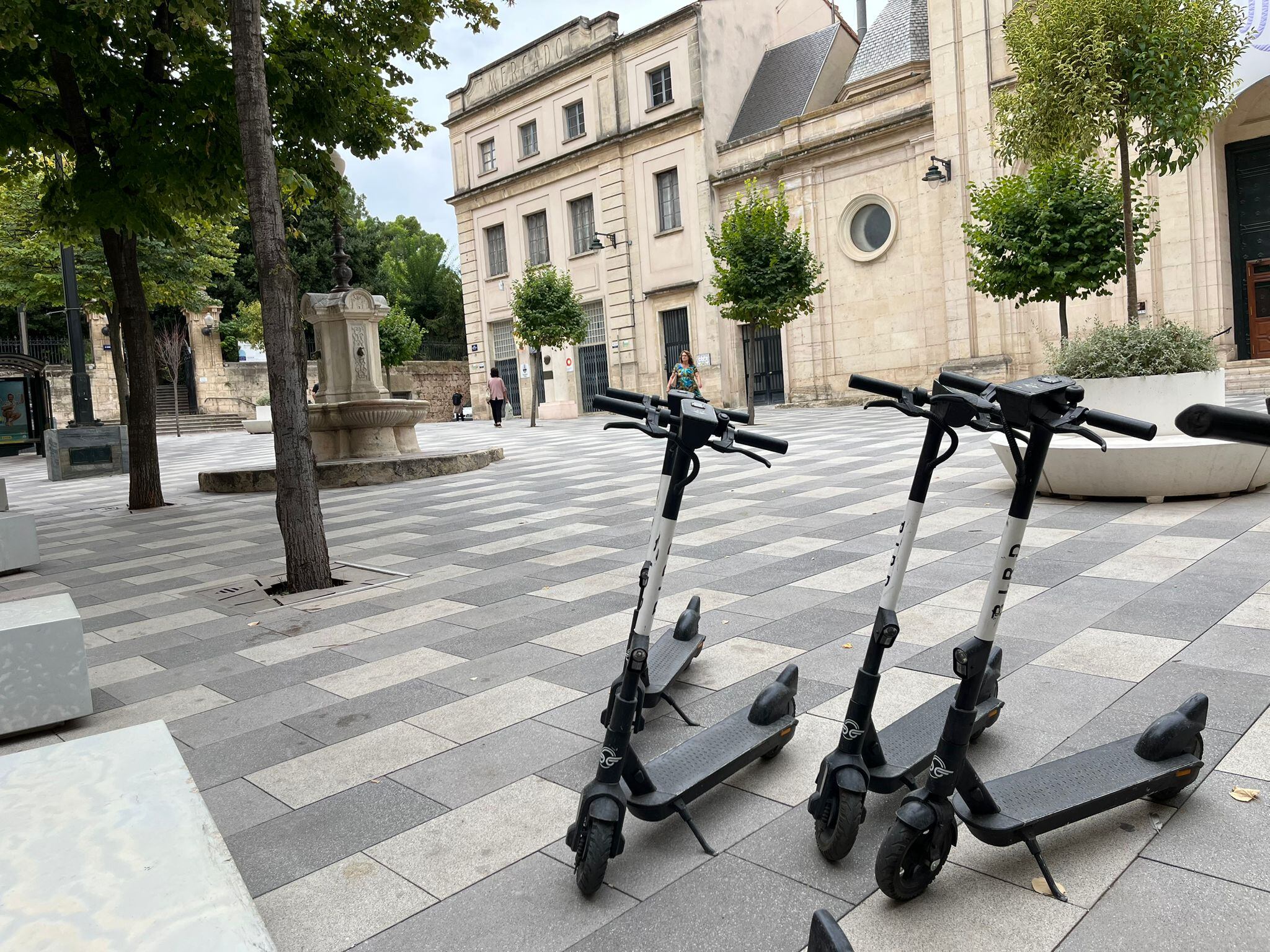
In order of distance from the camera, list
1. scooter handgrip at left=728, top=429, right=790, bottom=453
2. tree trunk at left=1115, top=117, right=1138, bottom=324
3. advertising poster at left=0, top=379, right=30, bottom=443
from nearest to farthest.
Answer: scooter handgrip at left=728, top=429, right=790, bottom=453 → tree trunk at left=1115, top=117, right=1138, bottom=324 → advertising poster at left=0, top=379, right=30, bottom=443

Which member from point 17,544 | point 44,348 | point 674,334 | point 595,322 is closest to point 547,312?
point 674,334

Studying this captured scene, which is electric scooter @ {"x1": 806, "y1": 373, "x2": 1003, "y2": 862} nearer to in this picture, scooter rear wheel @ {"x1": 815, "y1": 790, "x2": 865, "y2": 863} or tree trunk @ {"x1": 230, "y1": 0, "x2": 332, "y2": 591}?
scooter rear wheel @ {"x1": 815, "y1": 790, "x2": 865, "y2": 863}

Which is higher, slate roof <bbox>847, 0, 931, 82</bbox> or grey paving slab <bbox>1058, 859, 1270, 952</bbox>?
slate roof <bbox>847, 0, 931, 82</bbox>

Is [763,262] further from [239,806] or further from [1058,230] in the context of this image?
[239,806]

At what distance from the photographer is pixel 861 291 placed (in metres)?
25.5

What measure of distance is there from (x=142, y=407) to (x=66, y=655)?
331 inches

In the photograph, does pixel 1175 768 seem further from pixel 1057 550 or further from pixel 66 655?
→ pixel 66 655

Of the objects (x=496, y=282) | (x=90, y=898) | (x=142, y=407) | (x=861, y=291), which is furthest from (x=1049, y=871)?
(x=496, y=282)

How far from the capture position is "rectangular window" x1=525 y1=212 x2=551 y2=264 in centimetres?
3491

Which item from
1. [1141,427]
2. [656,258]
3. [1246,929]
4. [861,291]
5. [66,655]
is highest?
[656,258]

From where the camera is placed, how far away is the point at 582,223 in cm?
3359

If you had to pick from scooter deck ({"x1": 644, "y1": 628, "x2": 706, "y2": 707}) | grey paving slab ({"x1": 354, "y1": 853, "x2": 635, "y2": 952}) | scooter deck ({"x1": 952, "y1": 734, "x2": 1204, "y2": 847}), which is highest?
scooter deck ({"x1": 644, "y1": 628, "x2": 706, "y2": 707})

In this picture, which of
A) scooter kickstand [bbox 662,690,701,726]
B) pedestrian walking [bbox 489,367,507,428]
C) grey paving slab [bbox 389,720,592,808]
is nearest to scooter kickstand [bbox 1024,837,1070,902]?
scooter kickstand [bbox 662,690,701,726]

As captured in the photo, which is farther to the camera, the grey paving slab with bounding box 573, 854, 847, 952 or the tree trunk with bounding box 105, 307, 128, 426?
the tree trunk with bounding box 105, 307, 128, 426
